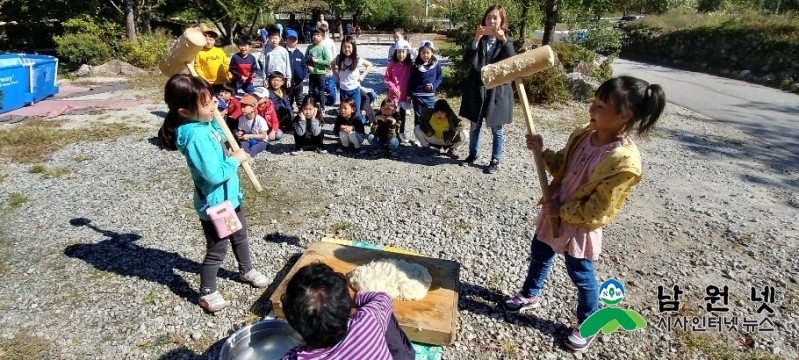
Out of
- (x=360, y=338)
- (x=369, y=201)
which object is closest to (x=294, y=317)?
(x=360, y=338)

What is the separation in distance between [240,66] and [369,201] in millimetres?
3806

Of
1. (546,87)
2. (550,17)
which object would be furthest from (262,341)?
(550,17)

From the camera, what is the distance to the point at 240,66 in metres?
7.32

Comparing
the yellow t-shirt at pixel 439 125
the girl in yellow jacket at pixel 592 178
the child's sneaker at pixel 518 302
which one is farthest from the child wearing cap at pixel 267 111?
the girl in yellow jacket at pixel 592 178

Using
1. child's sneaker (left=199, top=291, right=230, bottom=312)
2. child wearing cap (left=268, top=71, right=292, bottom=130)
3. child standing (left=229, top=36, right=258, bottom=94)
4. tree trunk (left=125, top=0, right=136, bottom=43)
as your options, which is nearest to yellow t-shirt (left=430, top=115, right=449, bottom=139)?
child wearing cap (left=268, top=71, right=292, bottom=130)

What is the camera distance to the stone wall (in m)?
14.0

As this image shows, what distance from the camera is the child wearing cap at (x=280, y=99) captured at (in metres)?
7.02

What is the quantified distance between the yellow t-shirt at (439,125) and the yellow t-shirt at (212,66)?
138 inches

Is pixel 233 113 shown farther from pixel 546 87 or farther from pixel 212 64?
pixel 546 87

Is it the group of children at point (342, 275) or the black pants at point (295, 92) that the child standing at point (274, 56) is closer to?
the black pants at point (295, 92)

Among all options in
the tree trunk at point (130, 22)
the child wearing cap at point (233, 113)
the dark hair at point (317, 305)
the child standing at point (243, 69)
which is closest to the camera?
the dark hair at point (317, 305)

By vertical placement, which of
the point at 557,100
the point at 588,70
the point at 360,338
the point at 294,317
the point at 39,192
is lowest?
the point at 39,192

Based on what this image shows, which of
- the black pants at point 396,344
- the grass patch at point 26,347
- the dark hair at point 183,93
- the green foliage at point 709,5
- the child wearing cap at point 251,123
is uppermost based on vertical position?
the green foliage at point 709,5

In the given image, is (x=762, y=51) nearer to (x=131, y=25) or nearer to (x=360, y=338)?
(x=360, y=338)
